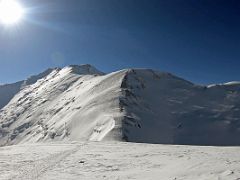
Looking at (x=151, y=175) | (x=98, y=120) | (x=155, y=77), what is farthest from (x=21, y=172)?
(x=155, y=77)

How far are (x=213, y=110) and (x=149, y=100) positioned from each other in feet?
53.3

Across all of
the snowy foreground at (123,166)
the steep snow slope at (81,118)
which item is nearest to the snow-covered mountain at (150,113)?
the steep snow slope at (81,118)

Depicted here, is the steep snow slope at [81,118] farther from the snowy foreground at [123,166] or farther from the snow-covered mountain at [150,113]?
the snowy foreground at [123,166]

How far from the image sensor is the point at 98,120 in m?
72.6

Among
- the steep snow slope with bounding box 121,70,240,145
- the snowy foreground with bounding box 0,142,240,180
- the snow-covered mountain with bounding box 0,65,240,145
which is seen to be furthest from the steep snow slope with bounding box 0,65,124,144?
the snowy foreground with bounding box 0,142,240,180

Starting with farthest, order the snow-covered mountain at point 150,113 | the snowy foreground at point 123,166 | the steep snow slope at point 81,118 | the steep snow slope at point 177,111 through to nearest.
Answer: the steep snow slope at point 177,111 → the snow-covered mountain at point 150,113 → the steep snow slope at point 81,118 → the snowy foreground at point 123,166

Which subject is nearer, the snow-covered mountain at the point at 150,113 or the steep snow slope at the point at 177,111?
the snow-covered mountain at the point at 150,113

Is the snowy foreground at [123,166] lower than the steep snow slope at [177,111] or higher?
lower

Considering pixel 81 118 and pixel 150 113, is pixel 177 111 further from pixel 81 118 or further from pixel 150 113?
pixel 81 118

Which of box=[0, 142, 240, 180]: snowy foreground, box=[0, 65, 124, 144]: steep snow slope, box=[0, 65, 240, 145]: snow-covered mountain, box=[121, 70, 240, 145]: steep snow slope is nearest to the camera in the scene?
box=[0, 142, 240, 180]: snowy foreground

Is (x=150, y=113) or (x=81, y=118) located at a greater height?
(x=150, y=113)

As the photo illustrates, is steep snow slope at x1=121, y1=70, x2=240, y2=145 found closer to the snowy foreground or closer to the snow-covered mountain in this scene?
the snow-covered mountain

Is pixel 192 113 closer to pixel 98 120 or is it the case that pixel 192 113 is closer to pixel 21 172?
pixel 98 120

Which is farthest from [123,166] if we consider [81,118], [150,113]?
[150,113]
